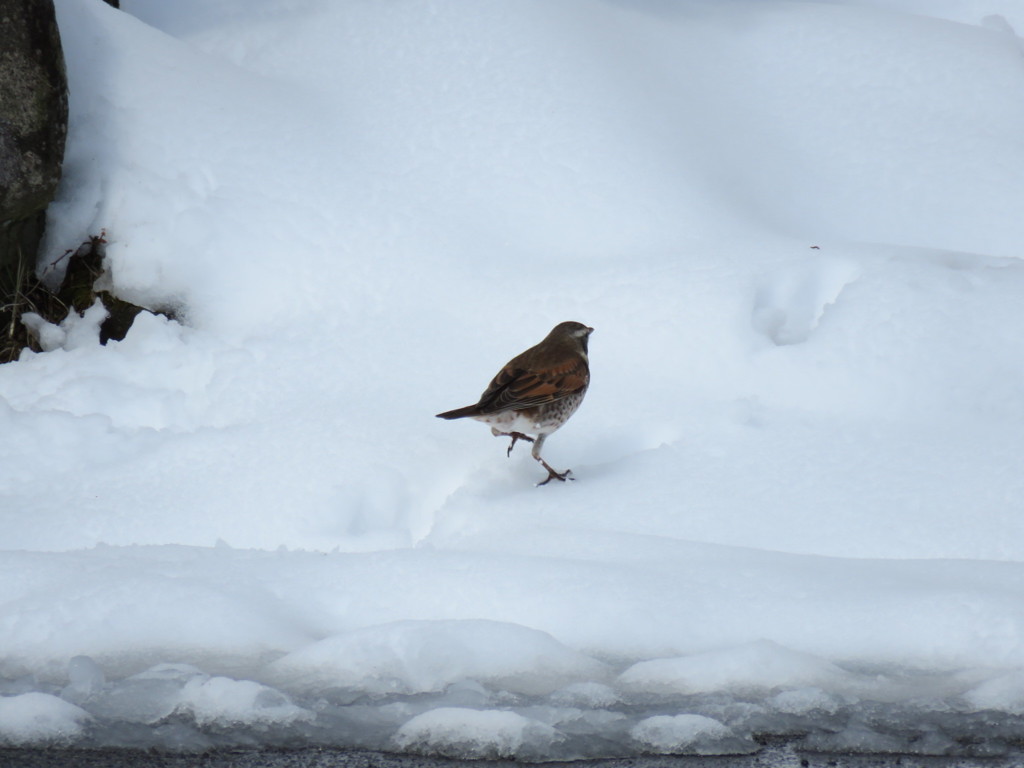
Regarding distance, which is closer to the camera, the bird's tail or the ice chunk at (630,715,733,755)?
the ice chunk at (630,715,733,755)

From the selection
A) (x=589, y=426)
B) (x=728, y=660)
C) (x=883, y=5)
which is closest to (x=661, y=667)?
(x=728, y=660)

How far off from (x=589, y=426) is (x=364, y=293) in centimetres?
153

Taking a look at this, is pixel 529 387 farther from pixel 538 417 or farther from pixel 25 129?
pixel 25 129

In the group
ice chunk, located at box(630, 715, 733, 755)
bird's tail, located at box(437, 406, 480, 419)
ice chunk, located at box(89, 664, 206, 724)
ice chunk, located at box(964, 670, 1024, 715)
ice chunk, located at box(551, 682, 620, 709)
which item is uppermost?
bird's tail, located at box(437, 406, 480, 419)

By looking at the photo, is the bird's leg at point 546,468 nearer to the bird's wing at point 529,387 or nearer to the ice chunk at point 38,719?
the bird's wing at point 529,387

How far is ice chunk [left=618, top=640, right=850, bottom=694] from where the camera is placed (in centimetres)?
320

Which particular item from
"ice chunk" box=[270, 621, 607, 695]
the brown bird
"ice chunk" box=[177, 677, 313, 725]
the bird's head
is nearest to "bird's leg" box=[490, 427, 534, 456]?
the brown bird

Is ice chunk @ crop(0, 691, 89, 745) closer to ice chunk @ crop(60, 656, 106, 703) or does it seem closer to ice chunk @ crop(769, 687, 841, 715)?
ice chunk @ crop(60, 656, 106, 703)

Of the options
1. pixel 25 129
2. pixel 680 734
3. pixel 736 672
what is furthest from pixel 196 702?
pixel 25 129

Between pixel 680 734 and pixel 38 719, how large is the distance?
181cm

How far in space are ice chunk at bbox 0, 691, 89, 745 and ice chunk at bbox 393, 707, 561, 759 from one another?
92cm

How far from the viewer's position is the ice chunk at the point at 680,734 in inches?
117

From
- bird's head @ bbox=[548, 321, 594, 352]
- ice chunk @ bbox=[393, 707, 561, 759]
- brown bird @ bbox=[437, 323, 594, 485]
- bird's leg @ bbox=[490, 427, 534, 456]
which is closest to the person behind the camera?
ice chunk @ bbox=[393, 707, 561, 759]

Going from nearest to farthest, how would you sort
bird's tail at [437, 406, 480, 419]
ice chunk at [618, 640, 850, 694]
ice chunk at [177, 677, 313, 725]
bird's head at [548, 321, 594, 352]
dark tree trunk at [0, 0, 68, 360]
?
ice chunk at [177, 677, 313, 725]
ice chunk at [618, 640, 850, 694]
bird's tail at [437, 406, 480, 419]
bird's head at [548, 321, 594, 352]
dark tree trunk at [0, 0, 68, 360]
